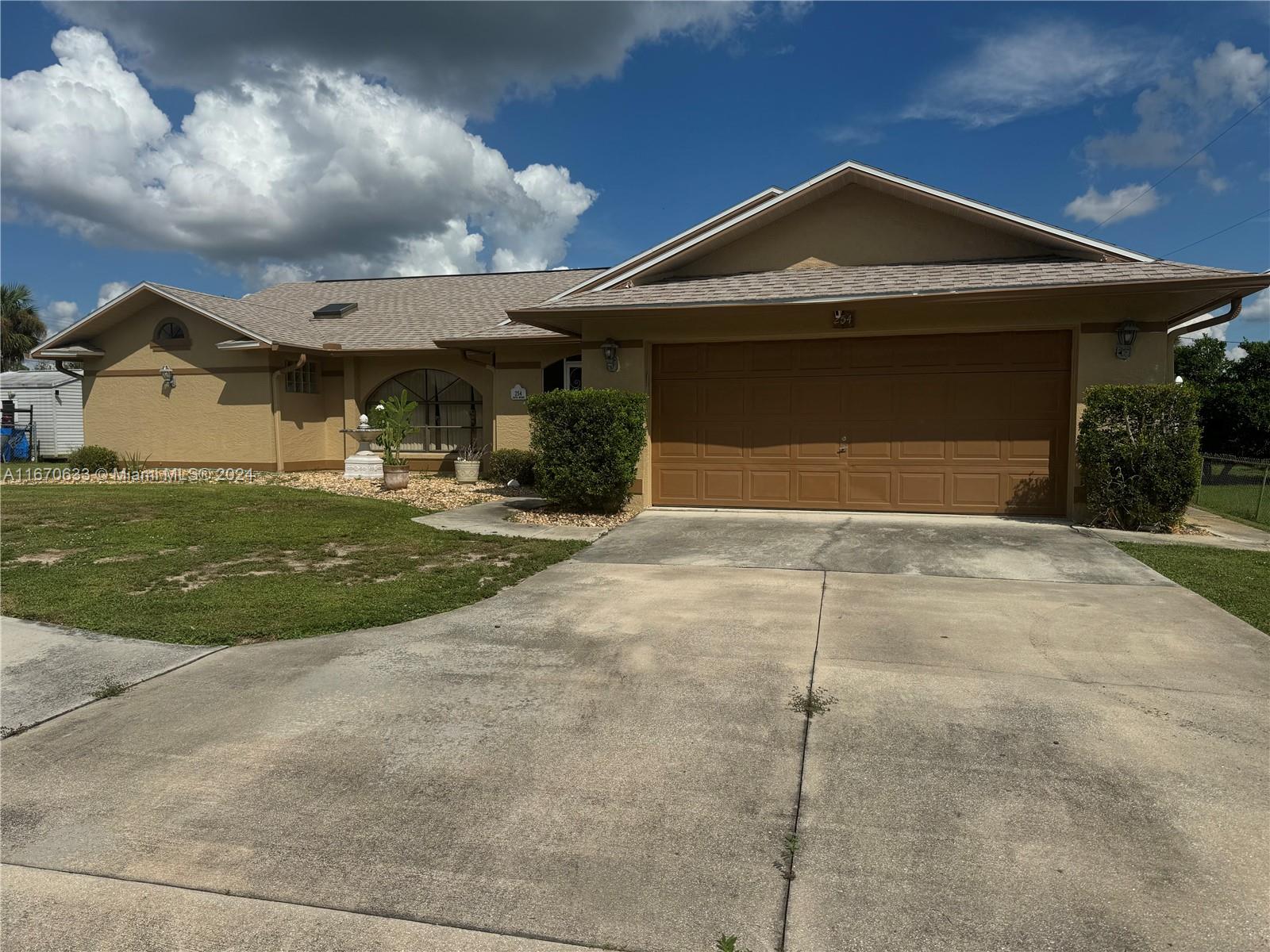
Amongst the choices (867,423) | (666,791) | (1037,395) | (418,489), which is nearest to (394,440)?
(418,489)

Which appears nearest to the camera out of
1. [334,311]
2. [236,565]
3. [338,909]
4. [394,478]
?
[338,909]

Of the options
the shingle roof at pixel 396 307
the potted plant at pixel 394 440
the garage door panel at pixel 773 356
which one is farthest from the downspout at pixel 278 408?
the garage door panel at pixel 773 356

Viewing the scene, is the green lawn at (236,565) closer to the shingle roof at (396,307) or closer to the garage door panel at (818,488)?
the garage door panel at (818,488)

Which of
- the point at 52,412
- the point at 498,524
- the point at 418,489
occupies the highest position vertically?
the point at 52,412

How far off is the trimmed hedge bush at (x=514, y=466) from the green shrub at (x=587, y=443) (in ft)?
14.6

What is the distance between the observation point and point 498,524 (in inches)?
422

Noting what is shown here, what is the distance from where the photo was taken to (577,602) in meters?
6.34

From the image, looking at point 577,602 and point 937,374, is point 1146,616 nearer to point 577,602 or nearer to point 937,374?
point 577,602

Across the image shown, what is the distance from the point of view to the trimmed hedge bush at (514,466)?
15.4 meters

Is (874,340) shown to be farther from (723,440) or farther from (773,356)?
(723,440)

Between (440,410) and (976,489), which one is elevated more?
(440,410)

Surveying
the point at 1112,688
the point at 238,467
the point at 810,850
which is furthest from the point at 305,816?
the point at 238,467

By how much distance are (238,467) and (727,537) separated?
13604mm

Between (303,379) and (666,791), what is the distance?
17854 millimetres
